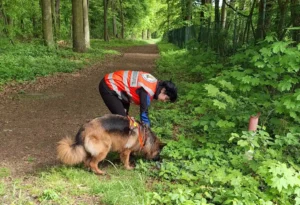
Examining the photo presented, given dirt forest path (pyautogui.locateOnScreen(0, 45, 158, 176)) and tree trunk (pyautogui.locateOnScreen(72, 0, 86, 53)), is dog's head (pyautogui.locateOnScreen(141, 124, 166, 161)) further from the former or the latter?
tree trunk (pyautogui.locateOnScreen(72, 0, 86, 53))

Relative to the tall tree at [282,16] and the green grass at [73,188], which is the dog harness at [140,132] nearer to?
the green grass at [73,188]

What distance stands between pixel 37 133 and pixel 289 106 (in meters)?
4.66

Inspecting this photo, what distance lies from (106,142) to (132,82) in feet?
3.33

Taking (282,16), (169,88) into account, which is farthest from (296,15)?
(169,88)

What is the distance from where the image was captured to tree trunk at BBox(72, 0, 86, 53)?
15648mm

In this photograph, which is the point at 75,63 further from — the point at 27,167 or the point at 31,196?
the point at 31,196

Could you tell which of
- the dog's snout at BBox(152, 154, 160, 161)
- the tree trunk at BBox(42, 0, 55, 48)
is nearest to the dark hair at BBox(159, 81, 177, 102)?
the dog's snout at BBox(152, 154, 160, 161)

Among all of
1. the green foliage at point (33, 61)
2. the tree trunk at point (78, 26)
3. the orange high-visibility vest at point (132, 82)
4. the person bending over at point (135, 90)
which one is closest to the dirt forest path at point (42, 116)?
the green foliage at point (33, 61)

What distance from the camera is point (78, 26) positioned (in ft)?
52.7

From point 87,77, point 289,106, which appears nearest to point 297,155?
point 289,106

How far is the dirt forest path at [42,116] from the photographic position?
4.73m

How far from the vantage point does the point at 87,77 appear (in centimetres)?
1182

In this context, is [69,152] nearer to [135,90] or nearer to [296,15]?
[135,90]

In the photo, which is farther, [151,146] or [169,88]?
[151,146]
